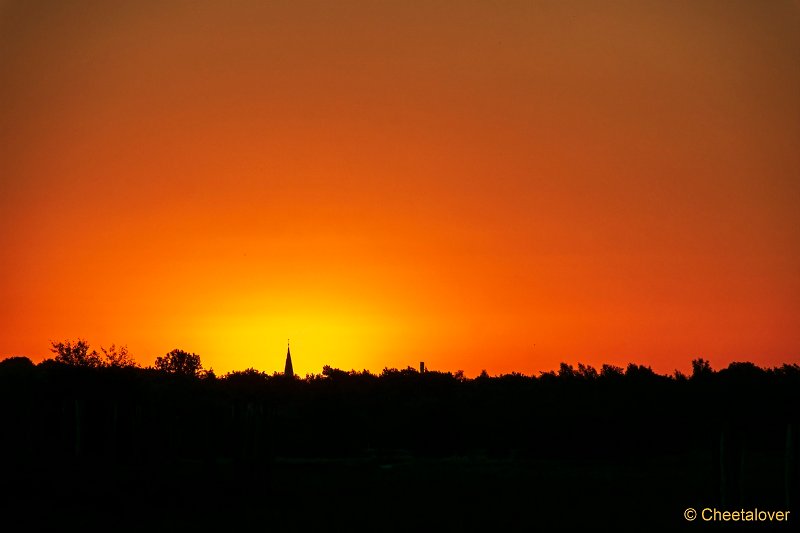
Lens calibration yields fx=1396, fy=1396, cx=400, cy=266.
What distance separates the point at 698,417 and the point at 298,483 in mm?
28572

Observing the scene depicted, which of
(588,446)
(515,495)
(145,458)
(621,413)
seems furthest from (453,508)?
(621,413)

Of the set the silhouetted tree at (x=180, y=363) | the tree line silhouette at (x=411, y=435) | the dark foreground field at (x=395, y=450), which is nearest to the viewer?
the dark foreground field at (x=395, y=450)

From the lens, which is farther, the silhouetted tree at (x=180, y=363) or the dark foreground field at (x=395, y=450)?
the silhouetted tree at (x=180, y=363)

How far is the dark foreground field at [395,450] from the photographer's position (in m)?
35.5

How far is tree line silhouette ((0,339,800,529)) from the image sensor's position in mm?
41875

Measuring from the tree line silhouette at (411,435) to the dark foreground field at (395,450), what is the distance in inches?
5.4

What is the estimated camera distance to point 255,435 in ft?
143

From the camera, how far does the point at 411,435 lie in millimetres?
71062

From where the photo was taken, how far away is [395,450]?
221ft

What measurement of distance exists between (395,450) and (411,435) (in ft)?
12.0

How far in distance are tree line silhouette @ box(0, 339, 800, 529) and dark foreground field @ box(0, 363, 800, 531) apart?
14cm

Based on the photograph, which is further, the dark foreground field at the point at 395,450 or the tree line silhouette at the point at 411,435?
the tree line silhouette at the point at 411,435

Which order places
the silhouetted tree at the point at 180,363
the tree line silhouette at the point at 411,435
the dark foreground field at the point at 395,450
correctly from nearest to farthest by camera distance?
the dark foreground field at the point at 395,450, the tree line silhouette at the point at 411,435, the silhouetted tree at the point at 180,363

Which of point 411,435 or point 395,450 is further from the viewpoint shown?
point 411,435
